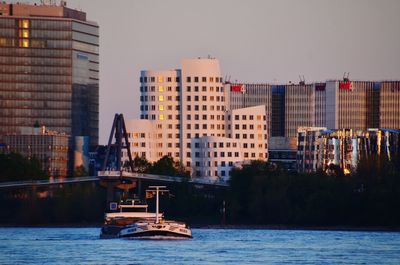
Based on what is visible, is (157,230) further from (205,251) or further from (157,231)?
(205,251)

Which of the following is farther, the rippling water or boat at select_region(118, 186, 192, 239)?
boat at select_region(118, 186, 192, 239)

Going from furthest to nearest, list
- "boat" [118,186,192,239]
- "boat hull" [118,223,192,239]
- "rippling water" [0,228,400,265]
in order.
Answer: "boat" [118,186,192,239] < "boat hull" [118,223,192,239] < "rippling water" [0,228,400,265]

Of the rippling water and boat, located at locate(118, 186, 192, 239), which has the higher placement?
boat, located at locate(118, 186, 192, 239)

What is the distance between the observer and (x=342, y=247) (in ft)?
579

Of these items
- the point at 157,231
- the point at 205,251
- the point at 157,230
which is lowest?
the point at 205,251

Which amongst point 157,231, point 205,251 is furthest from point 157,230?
point 205,251

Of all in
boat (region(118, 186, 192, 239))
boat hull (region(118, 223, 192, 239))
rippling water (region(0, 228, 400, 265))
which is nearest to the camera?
rippling water (region(0, 228, 400, 265))

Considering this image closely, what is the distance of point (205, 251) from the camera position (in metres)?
168

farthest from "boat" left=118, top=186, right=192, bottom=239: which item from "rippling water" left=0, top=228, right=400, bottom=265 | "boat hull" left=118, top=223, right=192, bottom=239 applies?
"rippling water" left=0, top=228, right=400, bottom=265

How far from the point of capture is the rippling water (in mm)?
153875

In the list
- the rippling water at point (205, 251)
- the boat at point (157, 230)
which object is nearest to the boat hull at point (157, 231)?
the boat at point (157, 230)

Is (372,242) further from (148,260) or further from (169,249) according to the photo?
(148,260)

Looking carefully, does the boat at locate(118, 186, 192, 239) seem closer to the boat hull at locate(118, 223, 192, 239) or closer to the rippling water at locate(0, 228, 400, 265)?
the boat hull at locate(118, 223, 192, 239)

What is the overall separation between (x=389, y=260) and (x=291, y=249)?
18431mm
